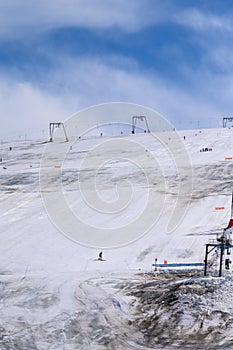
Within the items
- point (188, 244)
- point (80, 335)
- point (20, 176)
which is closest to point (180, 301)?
point (80, 335)

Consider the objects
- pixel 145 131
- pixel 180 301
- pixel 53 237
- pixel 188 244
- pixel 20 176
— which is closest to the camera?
pixel 180 301

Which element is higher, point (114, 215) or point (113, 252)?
point (114, 215)

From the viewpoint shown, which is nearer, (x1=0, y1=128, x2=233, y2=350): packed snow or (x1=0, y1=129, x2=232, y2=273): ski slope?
(x1=0, y1=128, x2=233, y2=350): packed snow

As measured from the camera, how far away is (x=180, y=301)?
16.6 m

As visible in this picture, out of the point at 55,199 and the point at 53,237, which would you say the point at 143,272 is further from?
the point at 55,199

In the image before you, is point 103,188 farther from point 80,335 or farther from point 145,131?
point 145,131

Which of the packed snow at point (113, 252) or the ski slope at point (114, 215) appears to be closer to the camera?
the packed snow at point (113, 252)

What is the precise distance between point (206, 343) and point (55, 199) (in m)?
26.3

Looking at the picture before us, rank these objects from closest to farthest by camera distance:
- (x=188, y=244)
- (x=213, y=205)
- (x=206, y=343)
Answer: (x=206, y=343) → (x=188, y=244) → (x=213, y=205)

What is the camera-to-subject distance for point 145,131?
87.0 metres

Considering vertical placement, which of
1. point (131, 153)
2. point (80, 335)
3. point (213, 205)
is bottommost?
point (80, 335)

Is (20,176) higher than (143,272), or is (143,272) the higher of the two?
(20,176)

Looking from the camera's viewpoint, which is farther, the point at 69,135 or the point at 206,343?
the point at 69,135

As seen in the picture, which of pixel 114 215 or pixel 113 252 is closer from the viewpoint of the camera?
pixel 113 252
